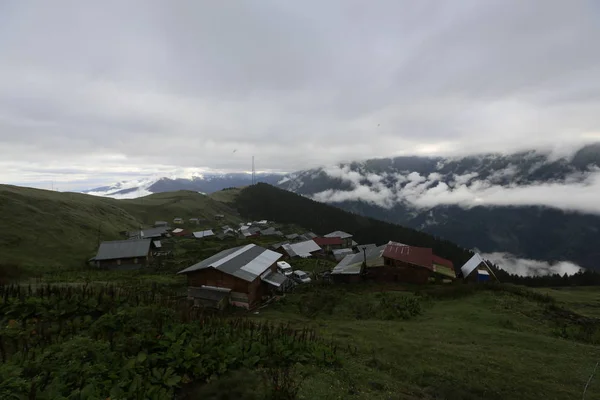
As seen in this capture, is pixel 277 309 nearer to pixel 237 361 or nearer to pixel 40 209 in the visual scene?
pixel 237 361

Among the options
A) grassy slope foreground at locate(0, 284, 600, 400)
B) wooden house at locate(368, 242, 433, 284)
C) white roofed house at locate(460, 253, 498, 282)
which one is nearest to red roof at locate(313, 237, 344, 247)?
white roofed house at locate(460, 253, 498, 282)

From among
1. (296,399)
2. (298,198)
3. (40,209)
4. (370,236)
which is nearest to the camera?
(296,399)

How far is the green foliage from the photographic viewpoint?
8.46 metres

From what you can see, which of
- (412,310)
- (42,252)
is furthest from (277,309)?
(42,252)

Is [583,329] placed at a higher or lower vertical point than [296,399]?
lower

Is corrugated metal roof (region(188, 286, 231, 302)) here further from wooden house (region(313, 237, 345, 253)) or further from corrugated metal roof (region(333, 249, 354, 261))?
wooden house (region(313, 237, 345, 253))

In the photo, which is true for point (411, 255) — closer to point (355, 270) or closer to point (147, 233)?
point (355, 270)

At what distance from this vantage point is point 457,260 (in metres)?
107

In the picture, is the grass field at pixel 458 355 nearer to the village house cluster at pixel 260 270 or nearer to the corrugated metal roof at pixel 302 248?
the village house cluster at pixel 260 270

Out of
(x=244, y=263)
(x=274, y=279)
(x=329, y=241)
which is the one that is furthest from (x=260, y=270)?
(x=329, y=241)

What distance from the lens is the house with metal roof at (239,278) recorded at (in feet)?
102

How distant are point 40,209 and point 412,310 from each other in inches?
3586

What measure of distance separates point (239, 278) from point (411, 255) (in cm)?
2733

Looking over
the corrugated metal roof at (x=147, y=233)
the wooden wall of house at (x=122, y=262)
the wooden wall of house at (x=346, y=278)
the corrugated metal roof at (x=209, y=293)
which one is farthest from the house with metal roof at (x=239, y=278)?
the corrugated metal roof at (x=147, y=233)
